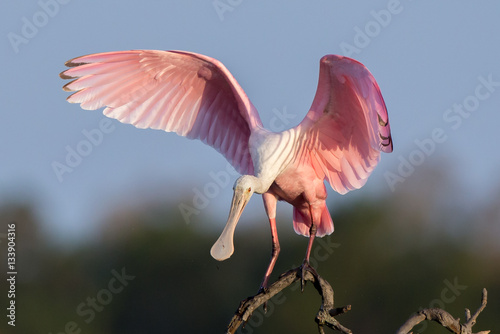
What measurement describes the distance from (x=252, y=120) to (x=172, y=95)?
2.84 ft

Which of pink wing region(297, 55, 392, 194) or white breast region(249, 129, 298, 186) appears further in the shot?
white breast region(249, 129, 298, 186)

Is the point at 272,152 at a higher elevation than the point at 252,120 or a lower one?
lower

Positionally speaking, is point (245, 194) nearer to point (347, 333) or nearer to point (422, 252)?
point (347, 333)

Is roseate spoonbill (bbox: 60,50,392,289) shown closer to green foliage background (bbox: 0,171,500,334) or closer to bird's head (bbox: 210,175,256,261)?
bird's head (bbox: 210,175,256,261)

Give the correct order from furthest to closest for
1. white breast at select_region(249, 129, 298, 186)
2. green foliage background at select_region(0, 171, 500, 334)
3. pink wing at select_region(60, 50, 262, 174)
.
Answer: green foliage background at select_region(0, 171, 500, 334) → pink wing at select_region(60, 50, 262, 174) → white breast at select_region(249, 129, 298, 186)

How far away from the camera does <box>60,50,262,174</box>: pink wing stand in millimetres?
9805

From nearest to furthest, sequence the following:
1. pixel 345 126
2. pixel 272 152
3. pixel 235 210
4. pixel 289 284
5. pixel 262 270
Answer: pixel 289 284 < pixel 235 210 < pixel 272 152 < pixel 345 126 < pixel 262 270

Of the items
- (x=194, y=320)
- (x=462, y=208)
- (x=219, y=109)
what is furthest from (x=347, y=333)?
(x=462, y=208)

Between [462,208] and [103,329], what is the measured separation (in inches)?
415

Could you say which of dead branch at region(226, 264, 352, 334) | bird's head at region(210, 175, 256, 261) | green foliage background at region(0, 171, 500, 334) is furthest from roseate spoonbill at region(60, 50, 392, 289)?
green foliage background at region(0, 171, 500, 334)

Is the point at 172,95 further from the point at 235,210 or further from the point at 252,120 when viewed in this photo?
the point at 235,210

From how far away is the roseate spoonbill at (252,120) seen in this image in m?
9.14

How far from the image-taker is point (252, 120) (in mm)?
9891

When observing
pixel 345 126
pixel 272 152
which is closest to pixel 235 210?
pixel 272 152
